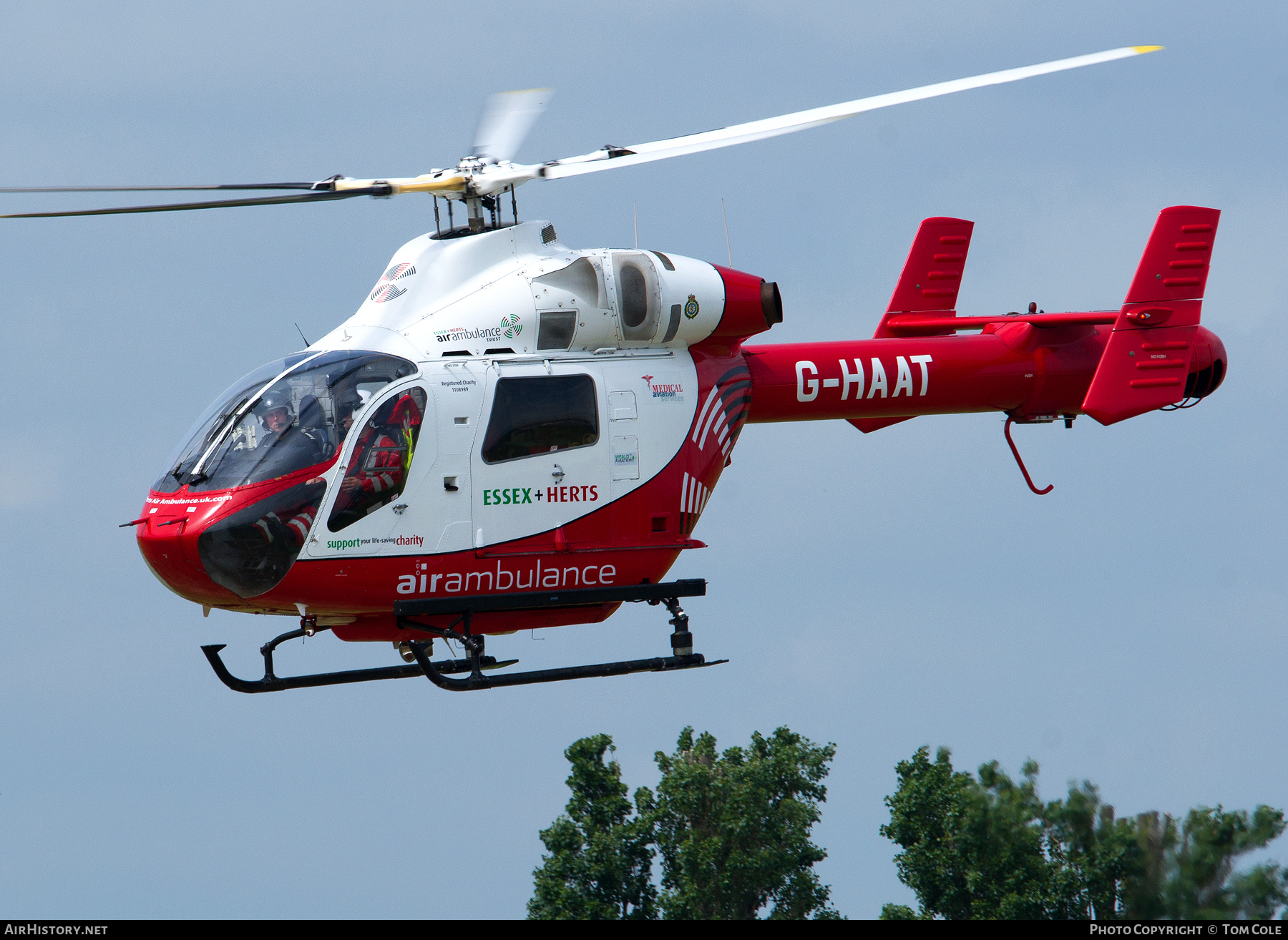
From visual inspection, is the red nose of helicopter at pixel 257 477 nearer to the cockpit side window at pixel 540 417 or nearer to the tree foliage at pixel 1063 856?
the cockpit side window at pixel 540 417

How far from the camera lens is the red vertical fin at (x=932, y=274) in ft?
68.1

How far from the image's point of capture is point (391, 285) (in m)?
17.3

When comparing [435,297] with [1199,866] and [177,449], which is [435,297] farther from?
[1199,866]

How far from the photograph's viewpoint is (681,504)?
17359 millimetres

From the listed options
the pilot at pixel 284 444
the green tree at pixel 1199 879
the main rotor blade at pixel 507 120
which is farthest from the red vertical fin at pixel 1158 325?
the pilot at pixel 284 444

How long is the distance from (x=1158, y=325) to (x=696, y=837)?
31.4 m

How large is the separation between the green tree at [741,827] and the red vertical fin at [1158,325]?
1124 inches

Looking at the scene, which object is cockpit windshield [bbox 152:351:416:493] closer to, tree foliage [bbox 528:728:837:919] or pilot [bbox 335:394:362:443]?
pilot [bbox 335:394:362:443]

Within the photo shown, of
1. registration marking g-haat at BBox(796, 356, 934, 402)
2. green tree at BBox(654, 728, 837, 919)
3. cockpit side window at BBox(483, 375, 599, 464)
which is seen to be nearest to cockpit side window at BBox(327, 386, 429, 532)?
cockpit side window at BBox(483, 375, 599, 464)

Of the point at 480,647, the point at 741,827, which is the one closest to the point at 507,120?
the point at 480,647

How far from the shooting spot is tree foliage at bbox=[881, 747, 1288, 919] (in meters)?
18.6
